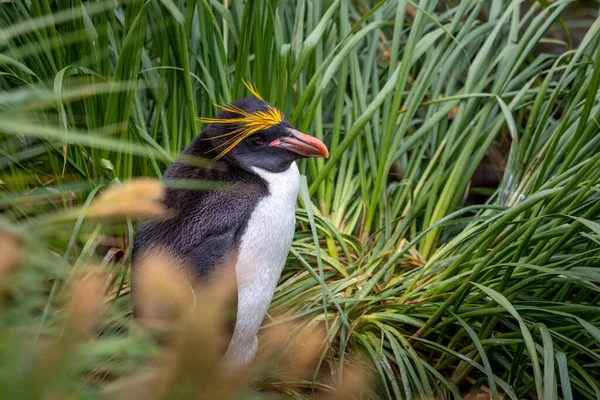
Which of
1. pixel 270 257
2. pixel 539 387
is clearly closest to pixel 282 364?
pixel 270 257

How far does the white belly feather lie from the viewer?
2.14m

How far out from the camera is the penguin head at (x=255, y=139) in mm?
2240

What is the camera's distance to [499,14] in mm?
3252

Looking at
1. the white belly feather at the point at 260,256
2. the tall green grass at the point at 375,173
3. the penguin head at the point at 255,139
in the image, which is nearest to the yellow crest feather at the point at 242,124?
the penguin head at the point at 255,139

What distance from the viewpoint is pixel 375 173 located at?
9.48ft

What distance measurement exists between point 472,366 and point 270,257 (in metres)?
0.67

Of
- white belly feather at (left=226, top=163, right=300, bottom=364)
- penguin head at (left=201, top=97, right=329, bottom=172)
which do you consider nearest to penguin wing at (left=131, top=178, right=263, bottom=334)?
white belly feather at (left=226, top=163, right=300, bottom=364)

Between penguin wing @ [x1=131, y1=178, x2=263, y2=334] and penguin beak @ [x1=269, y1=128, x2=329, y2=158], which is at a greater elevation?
penguin beak @ [x1=269, y1=128, x2=329, y2=158]

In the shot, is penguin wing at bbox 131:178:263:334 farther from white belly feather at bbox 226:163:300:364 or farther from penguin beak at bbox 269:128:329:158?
penguin beak at bbox 269:128:329:158

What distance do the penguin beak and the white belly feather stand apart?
0.29ft

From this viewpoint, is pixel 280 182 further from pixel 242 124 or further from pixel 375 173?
pixel 375 173

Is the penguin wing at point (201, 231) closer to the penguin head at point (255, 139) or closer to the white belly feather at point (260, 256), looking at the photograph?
the white belly feather at point (260, 256)

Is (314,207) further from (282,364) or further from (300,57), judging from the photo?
(282,364)

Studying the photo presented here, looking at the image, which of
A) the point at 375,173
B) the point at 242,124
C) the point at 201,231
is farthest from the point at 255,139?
the point at 375,173
